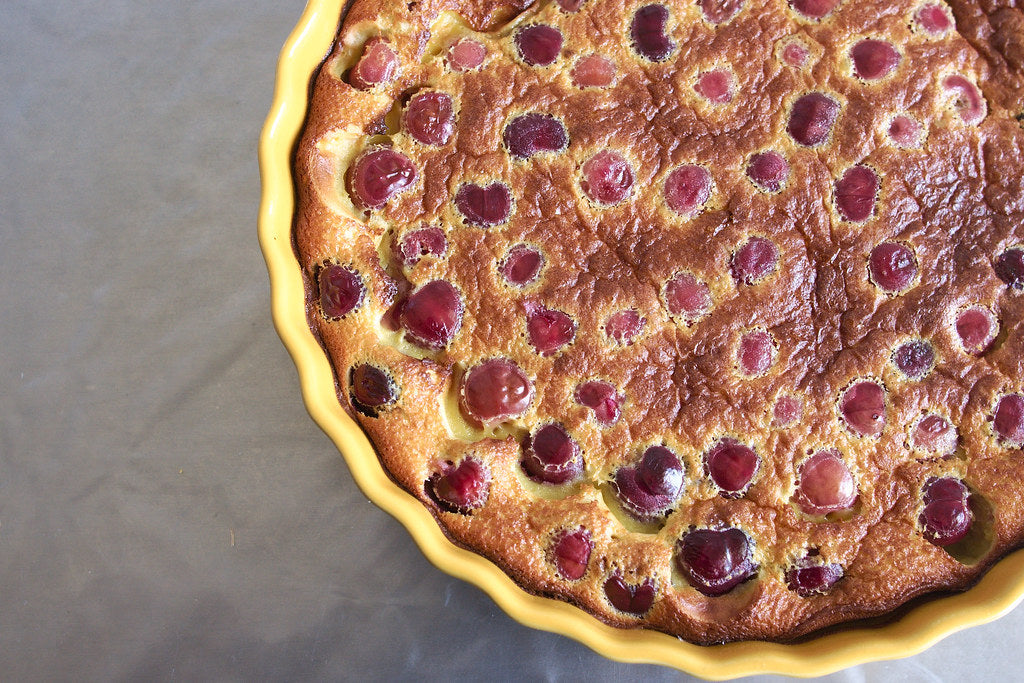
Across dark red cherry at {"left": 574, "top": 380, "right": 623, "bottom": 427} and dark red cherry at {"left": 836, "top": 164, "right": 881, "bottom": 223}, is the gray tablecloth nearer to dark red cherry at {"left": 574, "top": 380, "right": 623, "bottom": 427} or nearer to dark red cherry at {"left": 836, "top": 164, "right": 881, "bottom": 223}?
dark red cherry at {"left": 574, "top": 380, "right": 623, "bottom": 427}

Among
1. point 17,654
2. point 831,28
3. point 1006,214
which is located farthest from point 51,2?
point 1006,214

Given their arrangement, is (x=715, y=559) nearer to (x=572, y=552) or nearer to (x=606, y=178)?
(x=572, y=552)

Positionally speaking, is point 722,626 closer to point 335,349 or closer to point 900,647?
point 900,647

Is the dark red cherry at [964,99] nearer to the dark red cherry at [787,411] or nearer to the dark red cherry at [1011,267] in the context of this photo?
the dark red cherry at [1011,267]

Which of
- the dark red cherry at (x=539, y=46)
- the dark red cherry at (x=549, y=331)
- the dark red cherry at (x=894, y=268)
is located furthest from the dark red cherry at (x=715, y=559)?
the dark red cherry at (x=539, y=46)

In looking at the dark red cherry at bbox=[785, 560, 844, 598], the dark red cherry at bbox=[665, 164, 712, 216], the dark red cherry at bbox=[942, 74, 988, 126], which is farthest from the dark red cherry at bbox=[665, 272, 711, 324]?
the dark red cherry at bbox=[942, 74, 988, 126]

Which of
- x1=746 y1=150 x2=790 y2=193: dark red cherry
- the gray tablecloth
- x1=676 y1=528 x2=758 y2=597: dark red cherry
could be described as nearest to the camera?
x1=676 y1=528 x2=758 y2=597: dark red cherry
